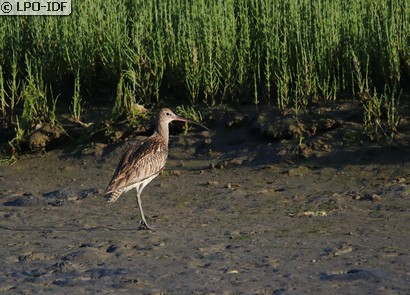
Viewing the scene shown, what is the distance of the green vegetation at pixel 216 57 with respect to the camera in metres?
11.1

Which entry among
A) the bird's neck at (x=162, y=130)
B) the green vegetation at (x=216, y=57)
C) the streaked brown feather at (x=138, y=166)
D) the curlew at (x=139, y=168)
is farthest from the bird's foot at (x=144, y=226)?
the green vegetation at (x=216, y=57)

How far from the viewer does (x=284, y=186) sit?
32.1ft

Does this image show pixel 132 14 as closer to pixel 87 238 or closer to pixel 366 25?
pixel 366 25

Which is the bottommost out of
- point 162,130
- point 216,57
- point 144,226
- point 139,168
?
point 144,226

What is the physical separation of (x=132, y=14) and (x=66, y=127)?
182cm

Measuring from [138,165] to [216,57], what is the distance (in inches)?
110

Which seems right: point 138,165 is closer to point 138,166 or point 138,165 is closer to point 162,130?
point 138,166

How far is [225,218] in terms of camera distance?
29.0 feet

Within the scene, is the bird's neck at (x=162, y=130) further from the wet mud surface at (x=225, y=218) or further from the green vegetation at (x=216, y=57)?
the green vegetation at (x=216, y=57)

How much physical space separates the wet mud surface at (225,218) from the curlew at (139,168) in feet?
0.84

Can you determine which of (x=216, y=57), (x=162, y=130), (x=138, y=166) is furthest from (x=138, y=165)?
(x=216, y=57)

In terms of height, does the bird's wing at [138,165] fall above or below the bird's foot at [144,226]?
above

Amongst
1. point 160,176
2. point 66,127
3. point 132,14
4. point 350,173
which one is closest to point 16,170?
point 66,127

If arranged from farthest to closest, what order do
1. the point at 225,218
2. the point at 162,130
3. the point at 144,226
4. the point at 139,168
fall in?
the point at 162,130 → the point at 139,168 → the point at 225,218 → the point at 144,226
